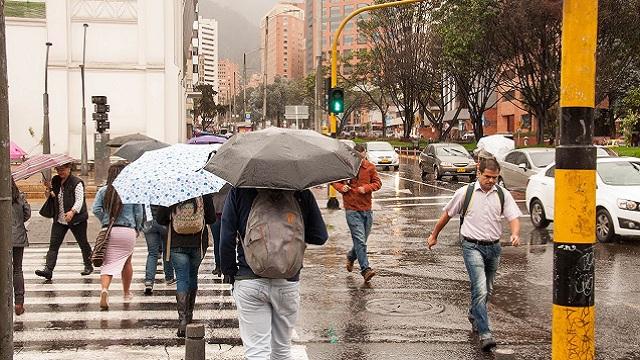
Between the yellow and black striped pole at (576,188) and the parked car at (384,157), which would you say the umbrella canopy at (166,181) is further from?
the parked car at (384,157)

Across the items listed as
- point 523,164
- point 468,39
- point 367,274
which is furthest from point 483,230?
point 468,39

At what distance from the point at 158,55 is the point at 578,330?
126ft

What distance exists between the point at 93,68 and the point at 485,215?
118 feet

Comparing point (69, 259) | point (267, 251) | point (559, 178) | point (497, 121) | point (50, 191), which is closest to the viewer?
point (559, 178)

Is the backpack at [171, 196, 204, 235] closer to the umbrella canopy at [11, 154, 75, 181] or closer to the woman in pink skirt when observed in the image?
the woman in pink skirt

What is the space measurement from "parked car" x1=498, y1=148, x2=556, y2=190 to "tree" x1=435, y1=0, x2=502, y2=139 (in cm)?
1772

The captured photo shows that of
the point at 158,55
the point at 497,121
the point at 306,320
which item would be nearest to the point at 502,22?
the point at 158,55

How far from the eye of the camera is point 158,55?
132 ft

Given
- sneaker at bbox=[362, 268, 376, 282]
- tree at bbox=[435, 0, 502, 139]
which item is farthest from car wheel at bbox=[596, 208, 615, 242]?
tree at bbox=[435, 0, 502, 139]

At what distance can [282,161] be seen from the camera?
455 centimetres

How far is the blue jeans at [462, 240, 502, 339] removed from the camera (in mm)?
6871

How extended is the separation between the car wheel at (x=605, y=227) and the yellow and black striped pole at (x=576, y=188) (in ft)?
32.6

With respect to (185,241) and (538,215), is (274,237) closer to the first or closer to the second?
(185,241)

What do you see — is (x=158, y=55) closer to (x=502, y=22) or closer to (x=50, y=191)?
(x=502, y=22)
